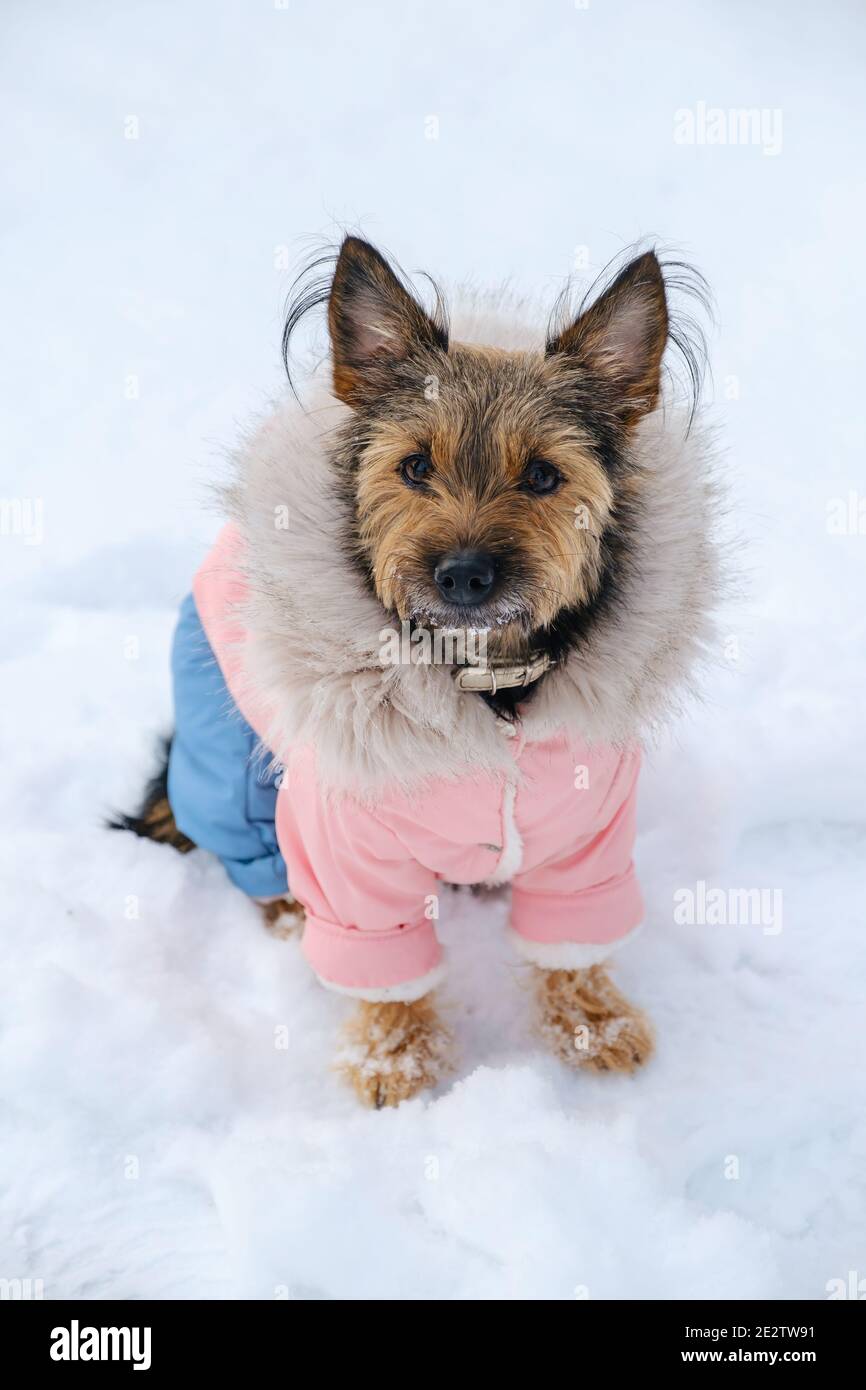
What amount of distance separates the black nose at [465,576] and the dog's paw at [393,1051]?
138cm

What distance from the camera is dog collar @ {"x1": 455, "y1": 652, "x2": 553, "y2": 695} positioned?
2.21 m

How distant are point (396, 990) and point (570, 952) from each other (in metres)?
0.49

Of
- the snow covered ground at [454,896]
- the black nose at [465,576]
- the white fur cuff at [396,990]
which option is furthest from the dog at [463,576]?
the snow covered ground at [454,896]

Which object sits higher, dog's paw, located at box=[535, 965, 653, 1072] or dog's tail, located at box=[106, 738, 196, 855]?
dog's tail, located at box=[106, 738, 196, 855]

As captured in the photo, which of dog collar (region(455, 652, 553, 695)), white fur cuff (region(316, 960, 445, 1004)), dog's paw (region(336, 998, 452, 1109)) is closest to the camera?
dog collar (region(455, 652, 553, 695))

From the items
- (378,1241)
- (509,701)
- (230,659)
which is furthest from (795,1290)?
(230,659)

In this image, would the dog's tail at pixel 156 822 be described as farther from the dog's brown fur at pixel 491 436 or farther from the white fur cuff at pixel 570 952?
the dog's brown fur at pixel 491 436

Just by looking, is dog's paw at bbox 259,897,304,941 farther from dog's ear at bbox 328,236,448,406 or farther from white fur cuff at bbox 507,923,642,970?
dog's ear at bbox 328,236,448,406

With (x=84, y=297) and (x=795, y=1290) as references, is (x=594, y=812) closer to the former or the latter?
(x=795, y=1290)

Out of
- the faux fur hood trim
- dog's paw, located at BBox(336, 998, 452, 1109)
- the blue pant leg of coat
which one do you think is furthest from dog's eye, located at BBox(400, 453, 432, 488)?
dog's paw, located at BBox(336, 998, 452, 1109)

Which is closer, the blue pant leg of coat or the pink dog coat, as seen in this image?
the pink dog coat

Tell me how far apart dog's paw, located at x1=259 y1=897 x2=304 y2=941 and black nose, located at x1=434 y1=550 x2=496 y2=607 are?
1.52 metres

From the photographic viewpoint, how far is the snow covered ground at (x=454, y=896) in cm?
235
